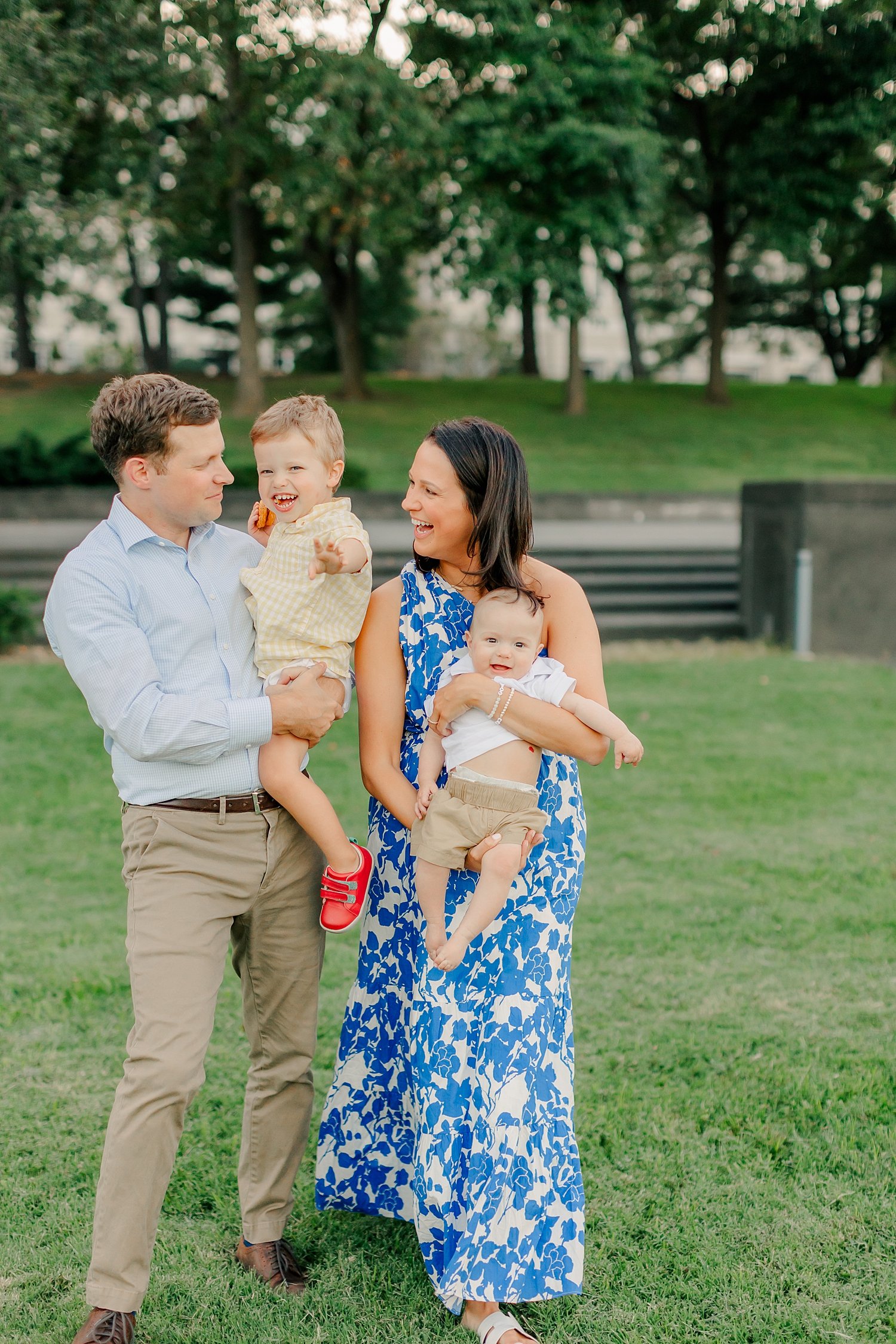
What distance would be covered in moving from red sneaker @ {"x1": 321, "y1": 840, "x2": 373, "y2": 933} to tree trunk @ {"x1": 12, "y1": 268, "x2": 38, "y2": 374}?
33.6 metres

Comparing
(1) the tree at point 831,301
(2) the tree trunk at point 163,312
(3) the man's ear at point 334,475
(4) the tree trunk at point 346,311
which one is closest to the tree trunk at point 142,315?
(2) the tree trunk at point 163,312

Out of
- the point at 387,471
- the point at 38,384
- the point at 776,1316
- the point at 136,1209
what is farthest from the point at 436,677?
the point at 38,384

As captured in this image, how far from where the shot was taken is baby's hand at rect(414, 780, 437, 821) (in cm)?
257

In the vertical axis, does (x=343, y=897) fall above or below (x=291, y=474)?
below

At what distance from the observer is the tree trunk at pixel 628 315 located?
32.5 metres

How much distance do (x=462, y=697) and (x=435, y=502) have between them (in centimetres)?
41

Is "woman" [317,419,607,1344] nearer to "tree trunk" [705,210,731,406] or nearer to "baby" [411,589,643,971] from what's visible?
"baby" [411,589,643,971]

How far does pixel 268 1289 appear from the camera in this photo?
2.77m

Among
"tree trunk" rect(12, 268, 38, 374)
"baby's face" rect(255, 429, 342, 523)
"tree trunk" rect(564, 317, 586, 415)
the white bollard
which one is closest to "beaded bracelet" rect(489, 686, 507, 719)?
"baby's face" rect(255, 429, 342, 523)

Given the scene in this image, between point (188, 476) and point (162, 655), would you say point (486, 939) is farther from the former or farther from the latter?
point (188, 476)

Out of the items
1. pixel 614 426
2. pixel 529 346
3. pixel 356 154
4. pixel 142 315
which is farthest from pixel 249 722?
pixel 529 346

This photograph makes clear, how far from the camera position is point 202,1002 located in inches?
96.3

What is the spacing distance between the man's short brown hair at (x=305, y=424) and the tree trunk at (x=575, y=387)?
25.9m

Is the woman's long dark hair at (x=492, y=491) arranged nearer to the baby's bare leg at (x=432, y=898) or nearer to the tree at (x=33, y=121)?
the baby's bare leg at (x=432, y=898)
